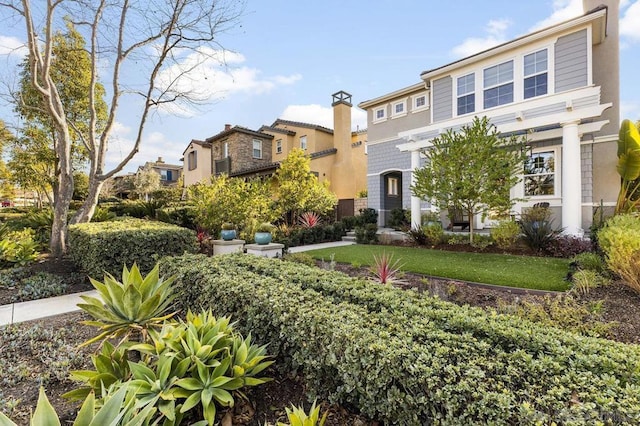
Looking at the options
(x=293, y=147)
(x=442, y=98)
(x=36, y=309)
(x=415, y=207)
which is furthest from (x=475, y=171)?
(x=293, y=147)

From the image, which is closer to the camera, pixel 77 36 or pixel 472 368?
pixel 472 368

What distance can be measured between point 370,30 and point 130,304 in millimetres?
8975

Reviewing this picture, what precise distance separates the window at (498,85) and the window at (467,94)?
1.35 ft

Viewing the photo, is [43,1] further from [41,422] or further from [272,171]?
[272,171]

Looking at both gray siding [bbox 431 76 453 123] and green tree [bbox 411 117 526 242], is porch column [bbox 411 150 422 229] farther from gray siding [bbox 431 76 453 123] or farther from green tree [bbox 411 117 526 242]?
green tree [bbox 411 117 526 242]

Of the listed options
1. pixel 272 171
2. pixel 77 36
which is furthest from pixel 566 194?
pixel 77 36

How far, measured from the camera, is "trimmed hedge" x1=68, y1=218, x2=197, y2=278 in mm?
5898

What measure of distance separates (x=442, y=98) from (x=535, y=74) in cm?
312

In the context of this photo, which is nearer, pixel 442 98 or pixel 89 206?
pixel 89 206

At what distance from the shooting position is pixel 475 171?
829 cm

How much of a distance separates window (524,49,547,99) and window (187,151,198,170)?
24802 mm

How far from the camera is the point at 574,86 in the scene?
937 cm

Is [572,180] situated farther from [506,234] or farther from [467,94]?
[467,94]

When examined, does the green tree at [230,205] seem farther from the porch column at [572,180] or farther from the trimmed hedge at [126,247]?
the porch column at [572,180]
